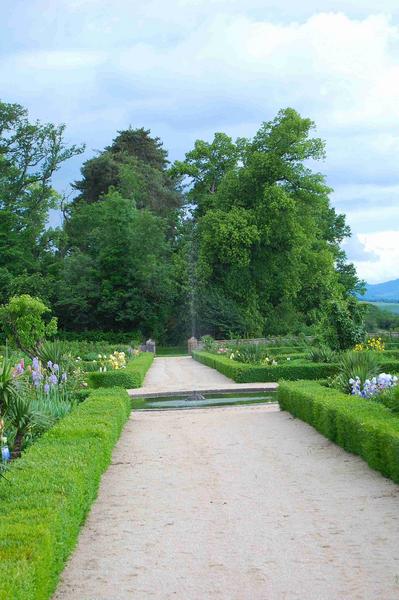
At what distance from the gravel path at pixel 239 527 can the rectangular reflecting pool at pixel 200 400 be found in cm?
533

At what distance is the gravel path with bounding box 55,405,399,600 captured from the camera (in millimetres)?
4543

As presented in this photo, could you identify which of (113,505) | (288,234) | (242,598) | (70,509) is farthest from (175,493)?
(288,234)

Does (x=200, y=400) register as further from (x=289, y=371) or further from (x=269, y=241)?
(x=269, y=241)

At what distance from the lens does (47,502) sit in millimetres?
5027

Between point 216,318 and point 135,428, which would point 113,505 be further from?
point 216,318

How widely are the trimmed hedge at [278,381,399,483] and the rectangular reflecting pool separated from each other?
256 cm

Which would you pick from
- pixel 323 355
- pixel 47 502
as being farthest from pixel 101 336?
pixel 47 502

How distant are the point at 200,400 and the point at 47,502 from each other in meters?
11.1

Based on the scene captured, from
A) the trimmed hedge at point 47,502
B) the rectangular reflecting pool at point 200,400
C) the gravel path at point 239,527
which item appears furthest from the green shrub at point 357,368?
the trimmed hedge at point 47,502

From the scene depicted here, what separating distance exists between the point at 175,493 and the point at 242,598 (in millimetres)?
2862

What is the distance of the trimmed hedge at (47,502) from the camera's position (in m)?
3.90

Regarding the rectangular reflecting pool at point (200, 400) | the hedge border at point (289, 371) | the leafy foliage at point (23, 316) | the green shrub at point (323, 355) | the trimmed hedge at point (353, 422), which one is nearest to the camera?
the trimmed hedge at point (353, 422)

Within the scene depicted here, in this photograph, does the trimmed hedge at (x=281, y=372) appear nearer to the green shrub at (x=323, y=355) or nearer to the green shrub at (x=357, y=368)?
the green shrub at (x=323, y=355)

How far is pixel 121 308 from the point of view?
46.7 metres
